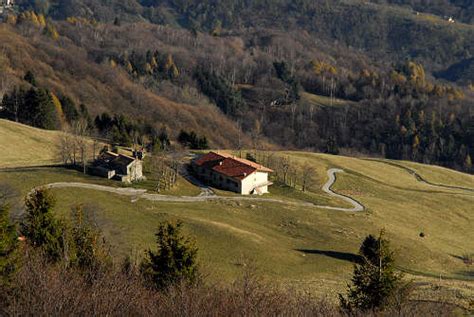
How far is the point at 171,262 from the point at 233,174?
55.3 metres

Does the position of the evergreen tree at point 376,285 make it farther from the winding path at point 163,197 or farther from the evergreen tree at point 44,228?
the winding path at point 163,197

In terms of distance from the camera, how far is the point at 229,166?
96375 millimetres

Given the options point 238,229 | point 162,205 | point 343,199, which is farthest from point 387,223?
point 162,205

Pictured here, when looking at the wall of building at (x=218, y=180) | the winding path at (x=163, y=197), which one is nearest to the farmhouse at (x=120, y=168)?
the winding path at (x=163, y=197)

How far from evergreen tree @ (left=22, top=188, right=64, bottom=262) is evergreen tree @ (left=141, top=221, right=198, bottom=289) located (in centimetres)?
729

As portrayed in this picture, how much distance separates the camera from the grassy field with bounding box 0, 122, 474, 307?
2286 inches

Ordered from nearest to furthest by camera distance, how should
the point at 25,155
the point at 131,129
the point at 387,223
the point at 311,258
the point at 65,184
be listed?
1. the point at 311,258
2. the point at 65,184
3. the point at 387,223
4. the point at 25,155
5. the point at 131,129

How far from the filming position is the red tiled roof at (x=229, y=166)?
93625 millimetres

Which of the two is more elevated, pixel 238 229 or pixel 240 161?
pixel 240 161

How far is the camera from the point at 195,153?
112875 mm

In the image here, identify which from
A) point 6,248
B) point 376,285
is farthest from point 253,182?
point 6,248

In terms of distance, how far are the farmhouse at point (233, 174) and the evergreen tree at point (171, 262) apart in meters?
52.5

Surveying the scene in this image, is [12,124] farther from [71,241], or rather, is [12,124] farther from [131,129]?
[71,241]

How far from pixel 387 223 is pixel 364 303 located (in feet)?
181
